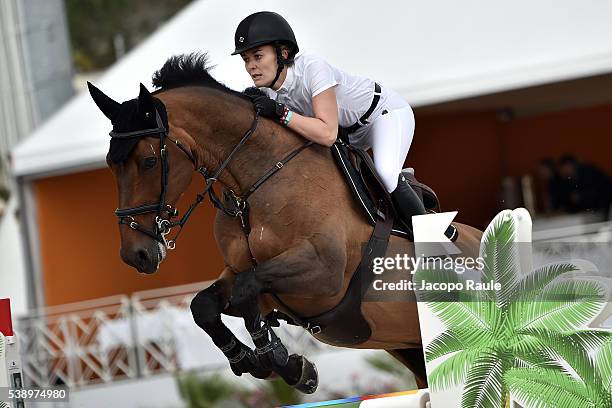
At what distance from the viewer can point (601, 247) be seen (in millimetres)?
3457

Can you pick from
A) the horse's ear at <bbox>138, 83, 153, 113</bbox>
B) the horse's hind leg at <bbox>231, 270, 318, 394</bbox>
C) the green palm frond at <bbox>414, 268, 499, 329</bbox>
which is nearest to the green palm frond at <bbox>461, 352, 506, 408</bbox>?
the green palm frond at <bbox>414, 268, 499, 329</bbox>

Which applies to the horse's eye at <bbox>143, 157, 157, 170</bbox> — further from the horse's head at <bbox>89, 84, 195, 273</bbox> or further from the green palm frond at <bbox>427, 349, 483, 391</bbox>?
the green palm frond at <bbox>427, 349, 483, 391</bbox>

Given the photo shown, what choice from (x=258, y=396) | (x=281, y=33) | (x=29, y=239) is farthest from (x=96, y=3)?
(x=281, y=33)

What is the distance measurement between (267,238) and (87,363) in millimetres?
4602

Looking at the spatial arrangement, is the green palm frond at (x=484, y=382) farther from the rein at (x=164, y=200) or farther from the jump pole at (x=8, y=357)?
the jump pole at (x=8, y=357)

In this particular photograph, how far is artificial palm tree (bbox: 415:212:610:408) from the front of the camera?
308 cm

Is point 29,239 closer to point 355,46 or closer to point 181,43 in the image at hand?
point 181,43

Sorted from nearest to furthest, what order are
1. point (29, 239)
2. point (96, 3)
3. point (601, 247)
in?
point (601, 247) → point (29, 239) → point (96, 3)

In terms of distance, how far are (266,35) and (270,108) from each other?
26 cm

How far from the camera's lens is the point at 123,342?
7711mm

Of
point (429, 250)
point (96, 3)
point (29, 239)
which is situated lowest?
point (29, 239)

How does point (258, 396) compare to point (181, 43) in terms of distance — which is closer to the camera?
point (258, 396)

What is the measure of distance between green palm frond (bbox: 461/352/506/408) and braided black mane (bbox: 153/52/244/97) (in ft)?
4.25

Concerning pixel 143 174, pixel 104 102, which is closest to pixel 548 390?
pixel 143 174
